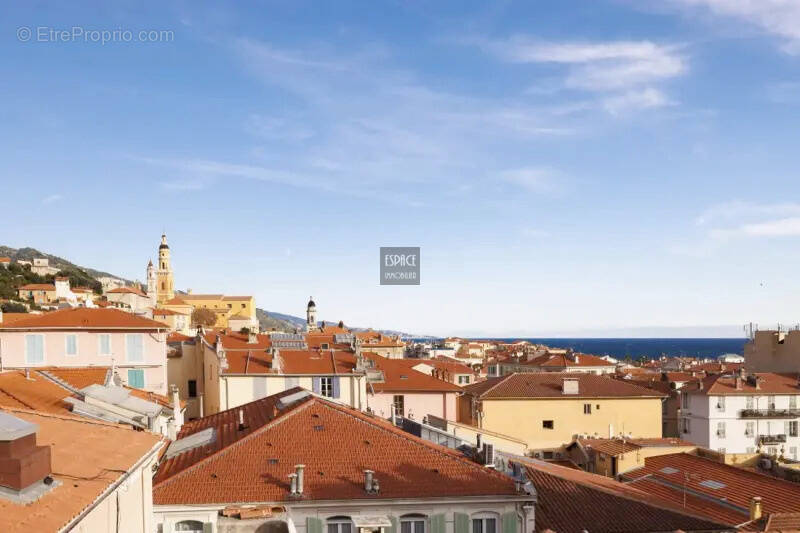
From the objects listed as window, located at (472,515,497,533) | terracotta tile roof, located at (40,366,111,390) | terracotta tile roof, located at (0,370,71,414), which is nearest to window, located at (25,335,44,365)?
terracotta tile roof, located at (40,366,111,390)

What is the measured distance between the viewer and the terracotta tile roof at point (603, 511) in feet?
68.8

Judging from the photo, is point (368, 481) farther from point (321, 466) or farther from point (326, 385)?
point (326, 385)

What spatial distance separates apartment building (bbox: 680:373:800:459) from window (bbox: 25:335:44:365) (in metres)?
56.1

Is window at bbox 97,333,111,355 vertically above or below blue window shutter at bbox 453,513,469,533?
above

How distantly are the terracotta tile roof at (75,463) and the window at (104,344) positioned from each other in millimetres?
25164

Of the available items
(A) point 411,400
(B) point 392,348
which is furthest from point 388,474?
(B) point 392,348

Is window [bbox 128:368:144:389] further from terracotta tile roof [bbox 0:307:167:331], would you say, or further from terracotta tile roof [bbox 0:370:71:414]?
terracotta tile roof [bbox 0:370:71:414]

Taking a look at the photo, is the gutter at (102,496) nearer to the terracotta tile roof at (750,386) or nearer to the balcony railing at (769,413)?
the terracotta tile roof at (750,386)

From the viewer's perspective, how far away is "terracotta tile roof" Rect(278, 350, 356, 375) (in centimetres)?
4784

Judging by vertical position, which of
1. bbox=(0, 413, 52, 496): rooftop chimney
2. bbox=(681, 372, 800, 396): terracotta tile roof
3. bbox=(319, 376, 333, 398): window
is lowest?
bbox=(681, 372, 800, 396): terracotta tile roof

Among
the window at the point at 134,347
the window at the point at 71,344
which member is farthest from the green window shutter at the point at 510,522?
the window at the point at 71,344

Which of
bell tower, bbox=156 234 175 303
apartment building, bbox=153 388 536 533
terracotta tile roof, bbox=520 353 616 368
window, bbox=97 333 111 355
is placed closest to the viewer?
apartment building, bbox=153 388 536 533

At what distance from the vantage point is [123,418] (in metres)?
17.5

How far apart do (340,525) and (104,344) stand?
24466 mm
